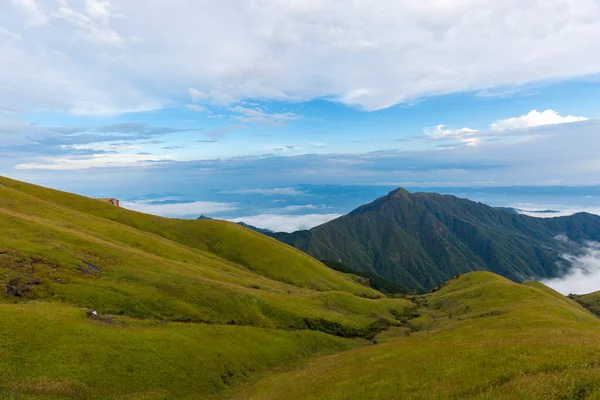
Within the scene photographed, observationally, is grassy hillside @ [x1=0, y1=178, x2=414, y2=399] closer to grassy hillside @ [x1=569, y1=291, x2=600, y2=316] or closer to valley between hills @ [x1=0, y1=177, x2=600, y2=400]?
valley between hills @ [x1=0, y1=177, x2=600, y2=400]

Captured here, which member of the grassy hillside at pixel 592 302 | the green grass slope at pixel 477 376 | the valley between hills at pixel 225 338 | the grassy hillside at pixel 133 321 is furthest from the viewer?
the grassy hillside at pixel 592 302

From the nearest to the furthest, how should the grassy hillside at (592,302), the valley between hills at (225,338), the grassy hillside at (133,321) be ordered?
the valley between hills at (225,338), the grassy hillside at (133,321), the grassy hillside at (592,302)

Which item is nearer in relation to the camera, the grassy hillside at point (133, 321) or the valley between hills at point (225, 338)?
the valley between hills at point (225, 338)

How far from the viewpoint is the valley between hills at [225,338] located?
63.8 feet

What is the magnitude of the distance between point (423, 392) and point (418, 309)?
96771 millimetres

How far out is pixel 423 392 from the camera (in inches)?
687

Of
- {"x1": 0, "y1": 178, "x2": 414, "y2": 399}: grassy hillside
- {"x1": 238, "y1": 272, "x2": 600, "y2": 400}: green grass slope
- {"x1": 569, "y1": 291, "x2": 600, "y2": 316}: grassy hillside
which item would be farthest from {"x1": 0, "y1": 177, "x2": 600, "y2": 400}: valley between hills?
{"x1": 569, "y1": 291, "x2": 600, "y2": 316}: grassy hillside

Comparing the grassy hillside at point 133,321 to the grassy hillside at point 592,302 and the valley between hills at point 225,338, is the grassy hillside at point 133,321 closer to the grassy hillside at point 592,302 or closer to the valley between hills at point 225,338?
the valley between hills at point 225,338

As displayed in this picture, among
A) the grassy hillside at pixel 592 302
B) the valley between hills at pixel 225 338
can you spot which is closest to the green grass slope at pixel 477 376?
the valley between hills at pixel 225 338

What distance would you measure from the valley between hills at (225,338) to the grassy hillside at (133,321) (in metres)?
0.20

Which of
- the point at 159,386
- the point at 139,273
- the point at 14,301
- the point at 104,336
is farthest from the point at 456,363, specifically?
the point at 139,273

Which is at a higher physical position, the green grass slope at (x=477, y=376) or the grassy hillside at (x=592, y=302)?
the green grass slope at (x=477, y=376)

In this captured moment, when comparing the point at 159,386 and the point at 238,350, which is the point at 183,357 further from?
the point at 238,350

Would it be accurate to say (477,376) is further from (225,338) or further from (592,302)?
(592,302)
